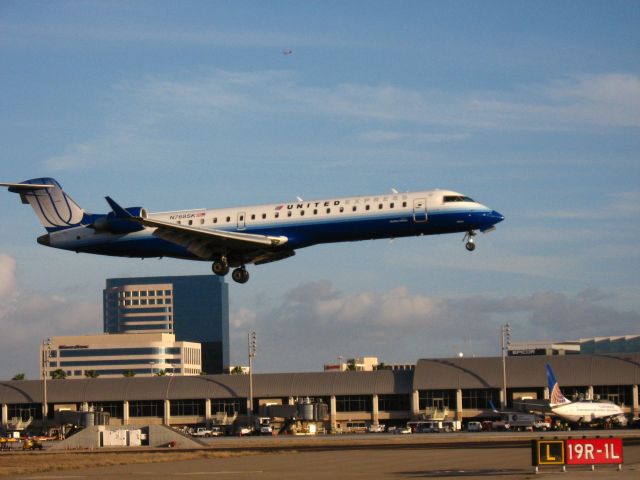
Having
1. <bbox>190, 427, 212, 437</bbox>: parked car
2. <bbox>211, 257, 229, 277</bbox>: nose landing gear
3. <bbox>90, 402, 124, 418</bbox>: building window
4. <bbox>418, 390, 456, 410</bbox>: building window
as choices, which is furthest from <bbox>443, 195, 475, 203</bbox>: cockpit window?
<bbox>90, 402, 124, 418</bbox>: building window

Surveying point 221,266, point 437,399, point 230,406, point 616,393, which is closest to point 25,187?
point 221,266

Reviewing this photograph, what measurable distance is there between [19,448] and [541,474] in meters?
50.9

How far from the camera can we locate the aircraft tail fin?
70.1 metres

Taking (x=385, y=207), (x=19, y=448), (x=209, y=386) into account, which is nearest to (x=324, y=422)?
(x=209, y=386)

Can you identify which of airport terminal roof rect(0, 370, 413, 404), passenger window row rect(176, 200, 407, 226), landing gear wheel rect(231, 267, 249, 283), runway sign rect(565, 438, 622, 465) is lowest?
runway sign rect(565, 438, 622, 465)

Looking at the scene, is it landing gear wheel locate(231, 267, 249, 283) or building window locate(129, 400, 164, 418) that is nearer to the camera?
landing gear wheel locate(231, 267, 249, 283)

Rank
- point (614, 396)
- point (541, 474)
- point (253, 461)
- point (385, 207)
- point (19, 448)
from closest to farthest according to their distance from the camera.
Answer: point (541, 474), point (253, 461), point (385, 207), point (19, 448), point (614, 396)

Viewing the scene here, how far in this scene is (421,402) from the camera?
119 meters

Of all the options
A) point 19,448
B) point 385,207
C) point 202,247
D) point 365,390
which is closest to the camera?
point 385,207

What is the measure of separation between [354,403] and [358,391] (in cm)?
162

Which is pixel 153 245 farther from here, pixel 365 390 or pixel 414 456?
pixel 365 390

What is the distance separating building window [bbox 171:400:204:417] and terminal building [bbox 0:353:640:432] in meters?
0.11

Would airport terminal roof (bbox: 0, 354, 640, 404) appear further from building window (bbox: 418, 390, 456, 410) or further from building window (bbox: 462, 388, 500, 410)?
building window (bbox: 418, 390, 456, 410)

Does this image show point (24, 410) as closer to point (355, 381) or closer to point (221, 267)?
point (355, 381)
